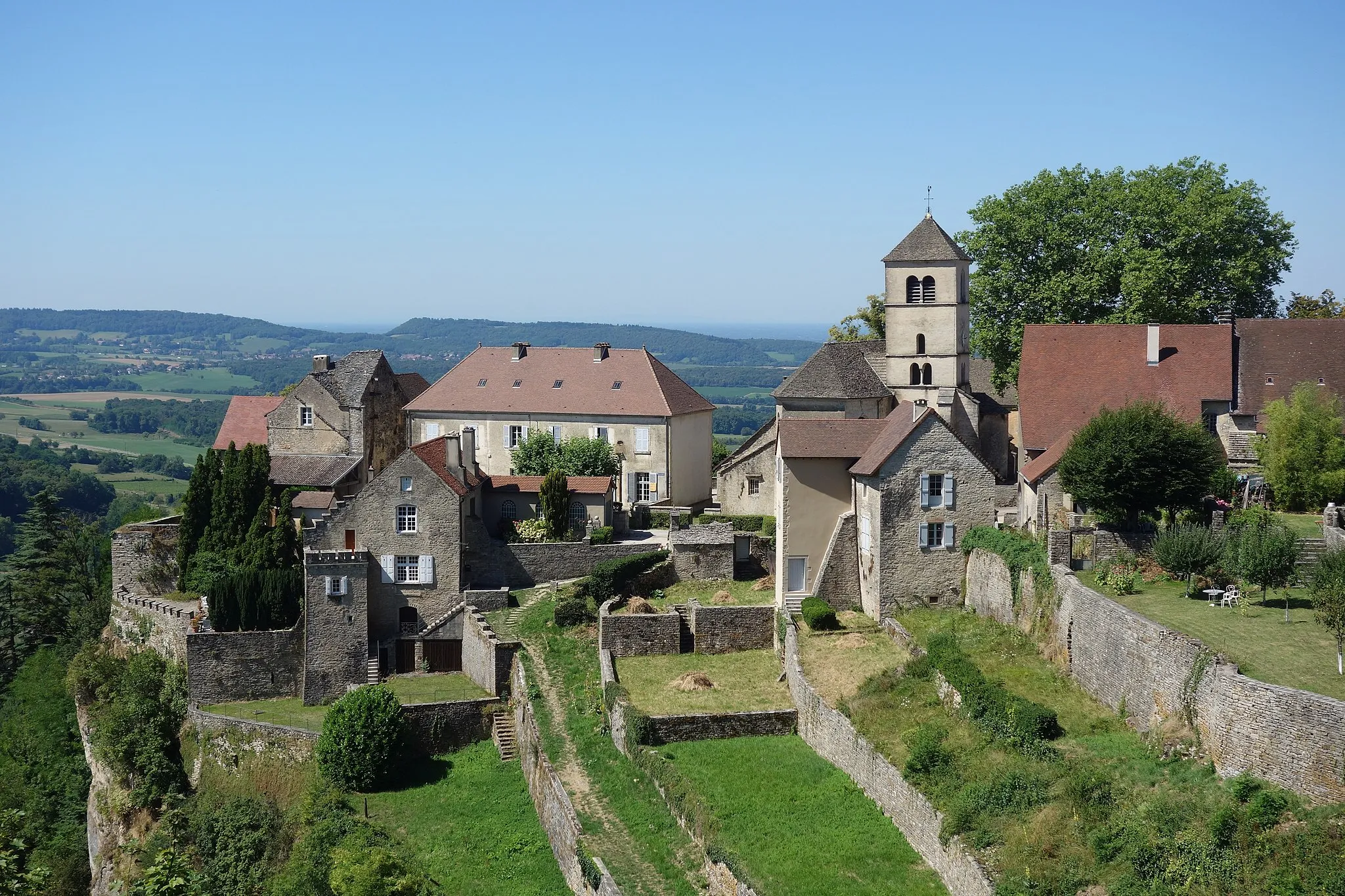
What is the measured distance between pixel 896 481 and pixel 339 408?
28.2 meters

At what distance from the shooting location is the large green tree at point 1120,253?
2131 inches

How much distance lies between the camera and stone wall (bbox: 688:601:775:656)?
138 feet

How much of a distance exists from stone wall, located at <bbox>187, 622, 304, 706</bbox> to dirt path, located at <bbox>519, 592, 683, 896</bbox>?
9.51 m

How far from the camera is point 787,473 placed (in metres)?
42.2

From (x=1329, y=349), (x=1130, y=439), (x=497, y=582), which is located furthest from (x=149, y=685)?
(x=1329, y=349)

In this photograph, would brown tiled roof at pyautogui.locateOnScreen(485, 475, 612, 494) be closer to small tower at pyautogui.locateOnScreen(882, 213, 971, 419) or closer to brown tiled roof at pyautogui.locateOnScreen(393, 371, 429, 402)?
small tower at pyautogui.locateOnScreen(882, 213, 971, 419)

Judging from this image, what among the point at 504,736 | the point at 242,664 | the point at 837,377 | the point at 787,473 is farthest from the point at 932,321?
the point at 242,664

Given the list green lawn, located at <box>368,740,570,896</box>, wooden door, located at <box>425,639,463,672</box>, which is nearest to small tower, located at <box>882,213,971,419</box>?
wooden door, located at <box>425,639,463,672</box>

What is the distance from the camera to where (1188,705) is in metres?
24.5

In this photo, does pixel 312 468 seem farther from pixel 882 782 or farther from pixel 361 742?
pixel 882 782

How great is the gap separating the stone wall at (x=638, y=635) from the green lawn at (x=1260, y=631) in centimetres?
1444

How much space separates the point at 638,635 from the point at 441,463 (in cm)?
1077

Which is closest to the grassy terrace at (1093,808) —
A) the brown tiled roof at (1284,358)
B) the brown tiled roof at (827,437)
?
the brown tiled roof at (827,437)

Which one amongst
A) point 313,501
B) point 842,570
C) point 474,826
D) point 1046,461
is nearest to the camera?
point 474,826
